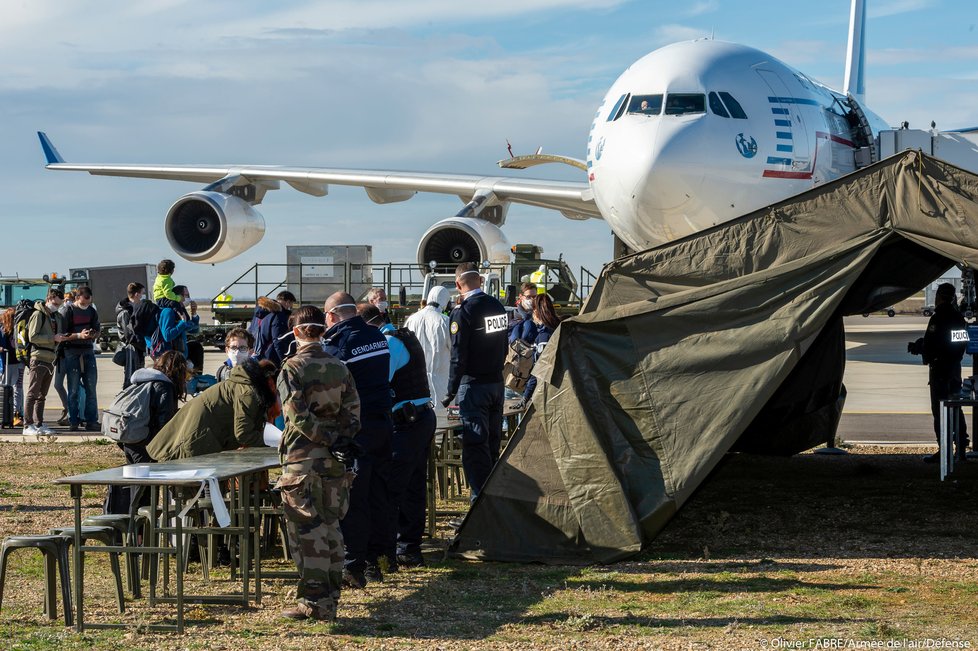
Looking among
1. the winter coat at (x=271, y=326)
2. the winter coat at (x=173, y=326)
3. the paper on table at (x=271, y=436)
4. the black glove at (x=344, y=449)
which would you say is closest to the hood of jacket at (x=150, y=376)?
the paper on table at (x=271, y=436)

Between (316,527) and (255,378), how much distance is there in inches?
64.3

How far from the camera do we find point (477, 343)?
894 cm

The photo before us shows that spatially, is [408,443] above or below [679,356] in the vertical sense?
below

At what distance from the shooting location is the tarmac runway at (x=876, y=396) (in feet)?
49.2

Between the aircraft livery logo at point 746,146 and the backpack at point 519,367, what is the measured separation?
3.65m

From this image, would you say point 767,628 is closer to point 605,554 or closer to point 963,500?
point 605,554

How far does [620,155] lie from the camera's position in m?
13.3

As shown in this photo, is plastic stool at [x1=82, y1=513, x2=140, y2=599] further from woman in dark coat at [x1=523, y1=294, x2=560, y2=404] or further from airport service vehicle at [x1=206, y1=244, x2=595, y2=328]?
airport service vehicle at [x1=206, y1=244, x2=595, y2=328]

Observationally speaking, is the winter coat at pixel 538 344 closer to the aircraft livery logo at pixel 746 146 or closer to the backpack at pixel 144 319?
the aircraft livery logo at pixel 746 146

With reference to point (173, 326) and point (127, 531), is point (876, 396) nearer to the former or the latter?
point (173, 326)

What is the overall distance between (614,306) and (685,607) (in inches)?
99.1

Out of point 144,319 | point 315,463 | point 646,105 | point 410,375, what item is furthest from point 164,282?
point 315,463

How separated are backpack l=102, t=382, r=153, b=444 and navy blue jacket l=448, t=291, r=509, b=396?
7.35ft

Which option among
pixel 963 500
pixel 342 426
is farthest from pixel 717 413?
pixel 963 500
